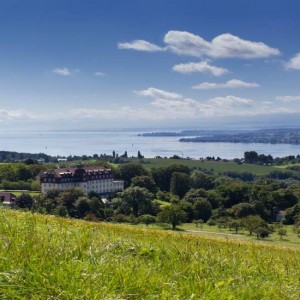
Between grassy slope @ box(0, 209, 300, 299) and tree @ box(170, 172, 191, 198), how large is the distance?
101495 mm

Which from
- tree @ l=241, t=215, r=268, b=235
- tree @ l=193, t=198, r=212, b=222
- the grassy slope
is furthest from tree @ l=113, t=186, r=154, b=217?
the grassy slope

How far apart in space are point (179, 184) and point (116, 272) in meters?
105

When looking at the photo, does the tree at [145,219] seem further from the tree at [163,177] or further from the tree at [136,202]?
the tree at [163,177]

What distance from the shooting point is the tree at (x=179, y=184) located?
10838 cm

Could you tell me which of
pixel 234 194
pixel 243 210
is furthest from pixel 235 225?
pixel 234 194

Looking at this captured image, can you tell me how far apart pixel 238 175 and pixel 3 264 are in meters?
161

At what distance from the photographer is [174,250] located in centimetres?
698

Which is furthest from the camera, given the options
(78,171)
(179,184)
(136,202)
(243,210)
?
(78,171)

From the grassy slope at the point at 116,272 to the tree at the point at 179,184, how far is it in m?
101

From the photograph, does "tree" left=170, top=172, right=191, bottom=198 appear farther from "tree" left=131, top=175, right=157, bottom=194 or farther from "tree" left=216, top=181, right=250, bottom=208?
"tree" left=216, top=181, right=250, bottom=208

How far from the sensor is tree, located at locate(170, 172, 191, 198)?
4267 inches

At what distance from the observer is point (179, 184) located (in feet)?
357

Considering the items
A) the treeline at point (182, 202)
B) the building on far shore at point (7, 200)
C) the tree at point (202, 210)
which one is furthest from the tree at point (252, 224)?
the building on far shore at point (7, 200)

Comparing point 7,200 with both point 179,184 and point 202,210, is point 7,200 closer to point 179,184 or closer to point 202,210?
point 202,210
